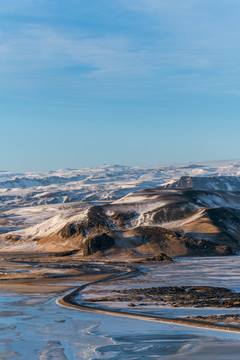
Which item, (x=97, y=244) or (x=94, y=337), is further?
(x=97, y=244)

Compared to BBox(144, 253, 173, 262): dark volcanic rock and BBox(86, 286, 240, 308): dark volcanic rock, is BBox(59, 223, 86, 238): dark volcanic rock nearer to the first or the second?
BBox(144, 253, 173, 262): dark volcanic rock

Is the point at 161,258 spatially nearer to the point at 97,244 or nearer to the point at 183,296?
the point at 97,244

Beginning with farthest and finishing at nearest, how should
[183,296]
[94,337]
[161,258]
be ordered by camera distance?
[161,258] → [183,296] → [94,337]

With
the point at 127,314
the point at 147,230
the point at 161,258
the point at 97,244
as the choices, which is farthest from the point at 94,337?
the point at 147,230

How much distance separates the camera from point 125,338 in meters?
25.1

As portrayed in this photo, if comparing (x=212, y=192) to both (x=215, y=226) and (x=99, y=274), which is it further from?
(x=99, y=274)

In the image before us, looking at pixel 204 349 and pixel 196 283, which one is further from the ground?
pixel 204 349

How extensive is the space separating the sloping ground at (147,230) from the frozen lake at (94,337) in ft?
207

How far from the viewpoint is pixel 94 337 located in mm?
25547

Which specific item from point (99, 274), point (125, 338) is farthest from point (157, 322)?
point (99, 274)

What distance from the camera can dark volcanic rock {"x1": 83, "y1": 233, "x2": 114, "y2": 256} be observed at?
10206 centimetres

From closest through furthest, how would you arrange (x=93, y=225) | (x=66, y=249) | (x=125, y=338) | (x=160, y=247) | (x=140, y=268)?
1. (x=125, y=338)
2. (x=140, y=268)
3. (x=160, y=247)
4. (x=66, y=249)
5. (x=93, y=225)

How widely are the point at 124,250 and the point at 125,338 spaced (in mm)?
76447

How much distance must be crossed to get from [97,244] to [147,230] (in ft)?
40.6
